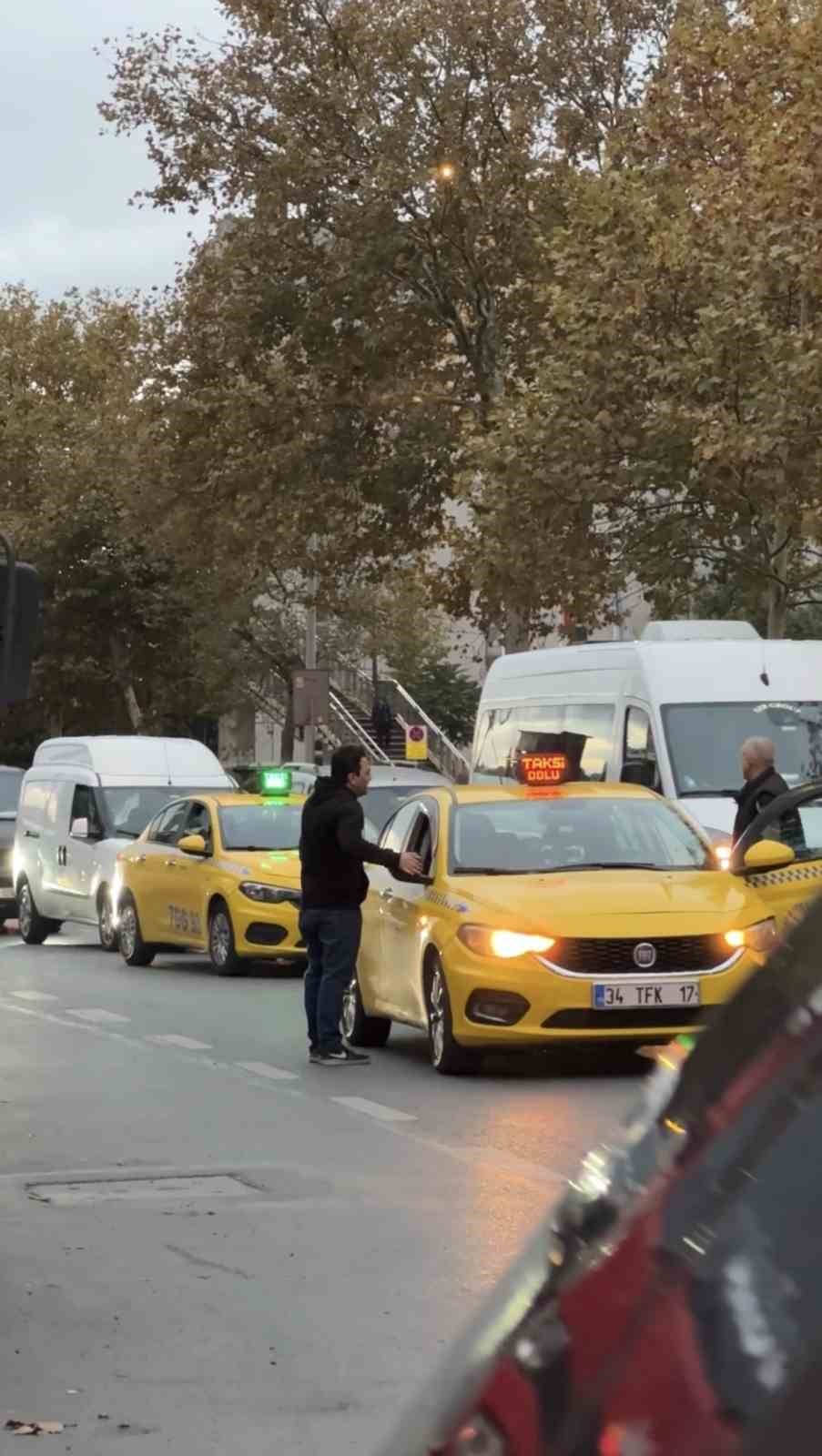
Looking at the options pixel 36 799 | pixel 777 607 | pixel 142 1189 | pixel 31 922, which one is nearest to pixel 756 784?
pixel 142 1189

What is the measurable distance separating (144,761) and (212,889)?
6.62 m

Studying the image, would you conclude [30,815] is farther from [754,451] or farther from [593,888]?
[593,888]

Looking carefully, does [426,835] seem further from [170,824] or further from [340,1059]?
[170,824]

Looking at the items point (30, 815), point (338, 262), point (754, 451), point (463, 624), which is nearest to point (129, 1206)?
point (30, 815)

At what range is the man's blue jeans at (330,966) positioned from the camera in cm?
1418

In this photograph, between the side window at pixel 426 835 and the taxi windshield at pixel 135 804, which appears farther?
the taxi windshield at pixel 135 804

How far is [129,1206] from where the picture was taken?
919 centimetres

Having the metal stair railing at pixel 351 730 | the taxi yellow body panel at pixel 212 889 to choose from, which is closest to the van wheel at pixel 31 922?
the taxi yellow body panel at pixel 212 889

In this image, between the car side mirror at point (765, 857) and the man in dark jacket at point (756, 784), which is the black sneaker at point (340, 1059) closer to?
the car side mirror at point (765, 857)

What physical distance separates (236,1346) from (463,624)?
72.3m

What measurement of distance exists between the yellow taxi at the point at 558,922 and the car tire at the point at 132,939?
8690 millimetres

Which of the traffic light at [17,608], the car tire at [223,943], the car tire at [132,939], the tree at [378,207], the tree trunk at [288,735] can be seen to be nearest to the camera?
the traffic light at [17,608]

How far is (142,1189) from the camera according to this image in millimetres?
9586

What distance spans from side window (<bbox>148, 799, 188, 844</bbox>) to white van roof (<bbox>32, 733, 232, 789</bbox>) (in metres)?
3.57
